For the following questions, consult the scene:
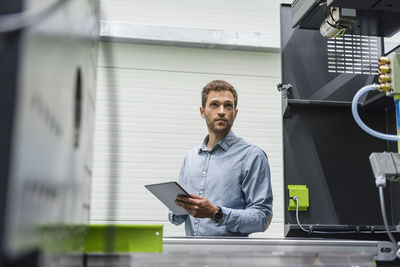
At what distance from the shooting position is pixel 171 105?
445 centimetres

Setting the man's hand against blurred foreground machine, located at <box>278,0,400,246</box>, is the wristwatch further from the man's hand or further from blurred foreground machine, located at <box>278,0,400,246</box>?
blurred foreground machine, located at <box>278,0,400,246</box>

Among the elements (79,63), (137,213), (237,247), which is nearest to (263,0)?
(137,213)

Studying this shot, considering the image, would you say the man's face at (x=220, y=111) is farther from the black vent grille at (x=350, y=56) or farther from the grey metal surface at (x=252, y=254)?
the grey metal surface at (x=252, y=254)

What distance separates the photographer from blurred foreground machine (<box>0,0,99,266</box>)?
30 centimetres

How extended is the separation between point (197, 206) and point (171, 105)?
2705mm

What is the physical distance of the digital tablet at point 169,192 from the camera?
1745mm

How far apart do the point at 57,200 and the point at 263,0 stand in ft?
15.7

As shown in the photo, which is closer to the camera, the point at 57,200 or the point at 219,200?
the point at 57,200

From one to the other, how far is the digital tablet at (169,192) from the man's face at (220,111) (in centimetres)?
55

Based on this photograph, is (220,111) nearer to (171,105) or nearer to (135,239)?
(135,239)

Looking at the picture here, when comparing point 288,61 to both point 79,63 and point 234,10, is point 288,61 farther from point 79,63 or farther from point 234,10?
point 234,10

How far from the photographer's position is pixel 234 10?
4742mm

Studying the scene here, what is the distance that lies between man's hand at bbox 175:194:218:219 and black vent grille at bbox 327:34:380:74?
3.47 feet

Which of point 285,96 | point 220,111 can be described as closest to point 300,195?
point 285,96
